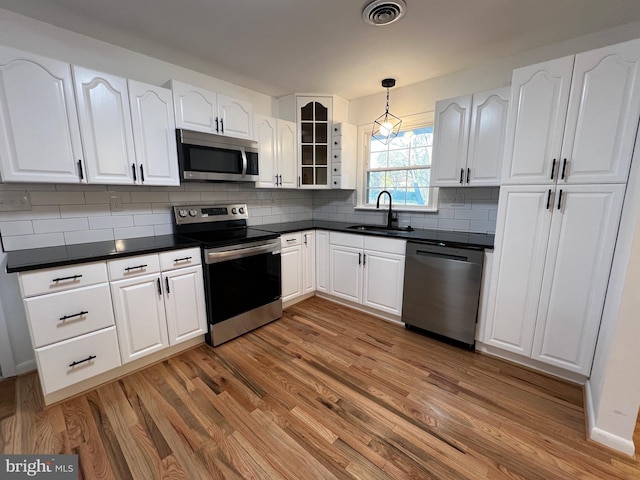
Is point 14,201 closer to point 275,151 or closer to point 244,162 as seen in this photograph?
point 244,162

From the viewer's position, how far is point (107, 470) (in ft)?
4.22

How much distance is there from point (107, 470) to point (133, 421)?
0.95ft

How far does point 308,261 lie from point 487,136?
214cm

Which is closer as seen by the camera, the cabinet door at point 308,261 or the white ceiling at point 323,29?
the white ceiling at point 323,29

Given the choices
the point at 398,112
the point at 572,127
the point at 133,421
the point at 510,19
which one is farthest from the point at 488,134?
the point at 133,421

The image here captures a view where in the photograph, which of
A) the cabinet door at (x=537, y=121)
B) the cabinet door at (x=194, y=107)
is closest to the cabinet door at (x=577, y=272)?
the cabinet door at (x=537, y=121)

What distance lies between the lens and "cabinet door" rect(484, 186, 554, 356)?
1864 mm

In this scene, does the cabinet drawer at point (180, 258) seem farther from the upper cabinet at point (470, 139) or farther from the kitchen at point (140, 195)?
the upper cabinet at point (470, 139)

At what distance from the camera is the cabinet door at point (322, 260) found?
3182mm

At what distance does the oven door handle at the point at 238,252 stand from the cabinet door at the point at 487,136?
1.93m

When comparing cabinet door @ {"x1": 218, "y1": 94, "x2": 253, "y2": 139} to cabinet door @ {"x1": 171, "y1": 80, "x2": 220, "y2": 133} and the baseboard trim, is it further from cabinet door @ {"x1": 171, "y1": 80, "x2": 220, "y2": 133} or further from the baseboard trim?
the baseboard trim

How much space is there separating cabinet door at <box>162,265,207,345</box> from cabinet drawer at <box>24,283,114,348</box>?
0.37 meters

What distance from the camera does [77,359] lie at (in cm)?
170

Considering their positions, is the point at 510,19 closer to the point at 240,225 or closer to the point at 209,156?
the point at 209,156
